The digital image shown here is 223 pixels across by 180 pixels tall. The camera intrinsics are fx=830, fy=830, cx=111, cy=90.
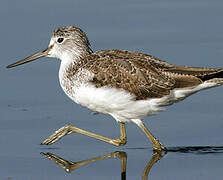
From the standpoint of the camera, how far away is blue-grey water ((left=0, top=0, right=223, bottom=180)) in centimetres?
1330

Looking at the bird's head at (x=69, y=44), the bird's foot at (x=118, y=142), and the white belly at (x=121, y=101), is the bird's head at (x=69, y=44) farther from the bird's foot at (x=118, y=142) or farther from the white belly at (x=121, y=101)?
the bird's foot at (x=118, y=142)

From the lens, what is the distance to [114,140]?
46.6ft

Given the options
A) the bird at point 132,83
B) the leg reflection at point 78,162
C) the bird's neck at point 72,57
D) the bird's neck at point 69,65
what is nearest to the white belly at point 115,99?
the bird at point 132,83

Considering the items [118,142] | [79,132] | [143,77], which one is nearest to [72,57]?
[79,132]

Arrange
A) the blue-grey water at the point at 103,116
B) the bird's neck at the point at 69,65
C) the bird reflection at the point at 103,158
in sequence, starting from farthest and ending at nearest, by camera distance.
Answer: the bird's neck at the point at 69,65, the blue-grey water at the point at 103,116, the bird reflection at the point at 103,158

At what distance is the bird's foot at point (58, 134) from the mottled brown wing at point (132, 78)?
4.18 feet

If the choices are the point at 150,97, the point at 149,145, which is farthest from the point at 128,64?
the point at 149,145

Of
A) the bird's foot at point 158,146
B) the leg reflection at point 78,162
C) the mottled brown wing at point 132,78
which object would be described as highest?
the mottled brown wing at point 132,78

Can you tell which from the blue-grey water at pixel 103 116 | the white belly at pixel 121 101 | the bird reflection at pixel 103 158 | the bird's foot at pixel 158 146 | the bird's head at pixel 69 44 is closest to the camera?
the bird reflection at pixel 103 158

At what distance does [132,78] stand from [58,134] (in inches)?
67.0

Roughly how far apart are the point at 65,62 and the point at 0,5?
515cm

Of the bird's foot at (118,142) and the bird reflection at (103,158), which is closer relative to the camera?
the bird reflection at (103,158)

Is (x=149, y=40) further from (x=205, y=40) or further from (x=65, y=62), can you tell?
(x=65, y=62)

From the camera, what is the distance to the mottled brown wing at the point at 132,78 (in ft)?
44.7
